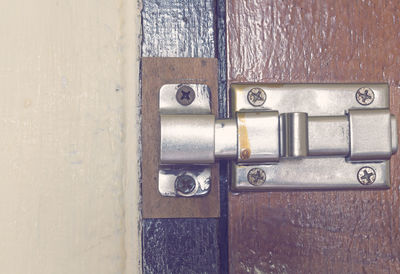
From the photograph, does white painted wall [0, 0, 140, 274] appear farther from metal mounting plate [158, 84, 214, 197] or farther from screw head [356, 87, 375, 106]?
screw head [356, 87, 375, 106]

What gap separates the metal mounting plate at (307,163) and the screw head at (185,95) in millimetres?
45

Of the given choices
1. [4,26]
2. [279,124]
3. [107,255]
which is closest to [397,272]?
[279,124]

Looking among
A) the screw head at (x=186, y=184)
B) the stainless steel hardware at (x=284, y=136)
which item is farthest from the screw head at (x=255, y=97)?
the screw head at (x=186, y=184)

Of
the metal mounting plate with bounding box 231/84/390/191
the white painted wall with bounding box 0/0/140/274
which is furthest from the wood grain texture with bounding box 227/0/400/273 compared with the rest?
the white painted wall with bounding box 0/0/140/274

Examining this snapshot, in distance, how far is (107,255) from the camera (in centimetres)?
44

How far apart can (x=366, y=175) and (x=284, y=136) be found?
0.35 feet

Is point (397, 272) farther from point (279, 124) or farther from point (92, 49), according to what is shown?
point (92, 49)

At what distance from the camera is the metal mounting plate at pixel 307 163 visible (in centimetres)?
42

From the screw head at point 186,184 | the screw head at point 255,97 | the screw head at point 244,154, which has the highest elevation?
the screw head at point 255,97

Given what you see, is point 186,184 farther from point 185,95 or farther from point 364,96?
point 364,96

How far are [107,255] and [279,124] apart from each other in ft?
0.79

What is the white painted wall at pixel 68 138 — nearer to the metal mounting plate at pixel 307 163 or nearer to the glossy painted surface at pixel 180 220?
the glossy painted surface at pixel 180 220

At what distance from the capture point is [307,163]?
1.38 ft

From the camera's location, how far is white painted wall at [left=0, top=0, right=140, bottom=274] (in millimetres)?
433
